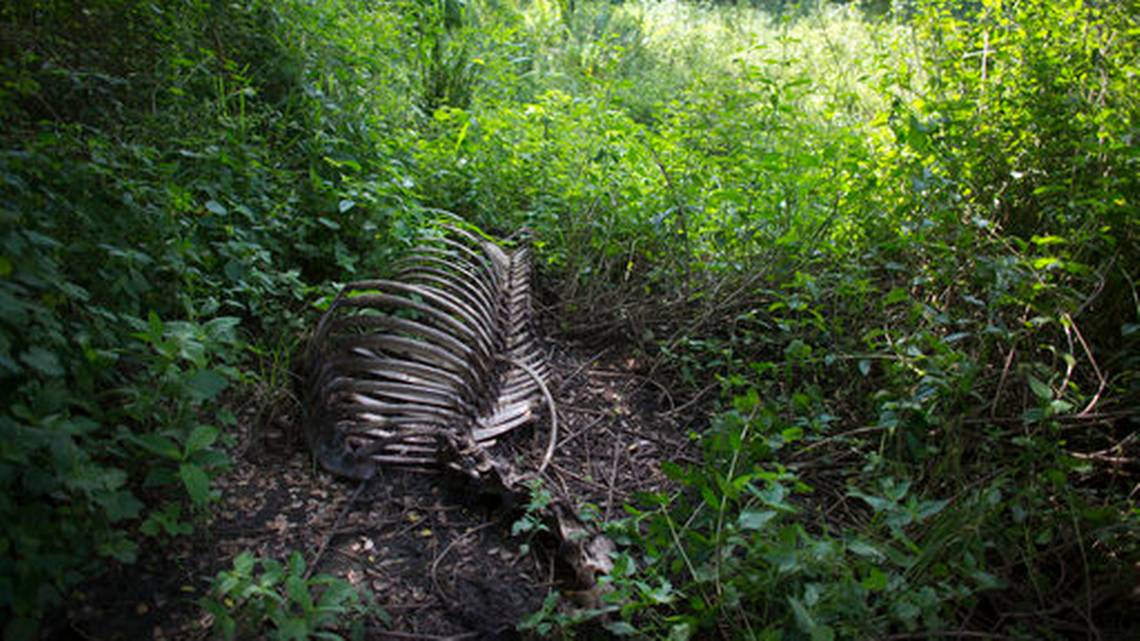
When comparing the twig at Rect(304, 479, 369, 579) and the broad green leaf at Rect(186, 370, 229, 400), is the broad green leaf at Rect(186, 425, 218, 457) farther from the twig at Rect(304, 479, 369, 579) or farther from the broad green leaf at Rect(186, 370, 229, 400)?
the twig at Rect(304, 479, 369, 579)

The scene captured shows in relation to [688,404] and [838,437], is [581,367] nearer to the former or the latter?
[688,404]

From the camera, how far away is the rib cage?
211 cm

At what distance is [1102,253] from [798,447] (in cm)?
115

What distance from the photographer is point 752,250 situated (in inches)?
121

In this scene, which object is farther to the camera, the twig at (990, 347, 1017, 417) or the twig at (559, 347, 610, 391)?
the twig at (559, 347, 610, 391)

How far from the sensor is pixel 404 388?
87.0 inches

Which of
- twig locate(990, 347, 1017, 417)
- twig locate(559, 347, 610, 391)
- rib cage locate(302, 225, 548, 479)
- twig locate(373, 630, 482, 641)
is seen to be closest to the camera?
twig locate(373, 630, 482, 641)

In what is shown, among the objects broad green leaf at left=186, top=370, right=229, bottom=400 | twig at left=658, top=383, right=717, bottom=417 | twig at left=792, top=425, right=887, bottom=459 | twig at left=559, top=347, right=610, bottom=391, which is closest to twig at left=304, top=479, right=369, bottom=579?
broad green leaf at left=186, top=370, right=229, bottom=400

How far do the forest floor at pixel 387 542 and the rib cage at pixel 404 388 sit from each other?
8 cm

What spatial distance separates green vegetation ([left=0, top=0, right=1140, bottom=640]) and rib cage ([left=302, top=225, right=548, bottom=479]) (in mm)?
243

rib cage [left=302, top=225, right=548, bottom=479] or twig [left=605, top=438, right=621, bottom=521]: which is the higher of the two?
rib cage [left=302, top=225, right=548, bottom=479]

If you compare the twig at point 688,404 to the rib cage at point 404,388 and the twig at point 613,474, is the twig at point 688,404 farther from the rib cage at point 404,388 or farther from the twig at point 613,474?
the rib cage at point 404,388

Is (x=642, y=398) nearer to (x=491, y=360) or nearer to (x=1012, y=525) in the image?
(x=491, y=360)

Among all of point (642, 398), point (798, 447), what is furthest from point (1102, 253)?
point (642, 398)
